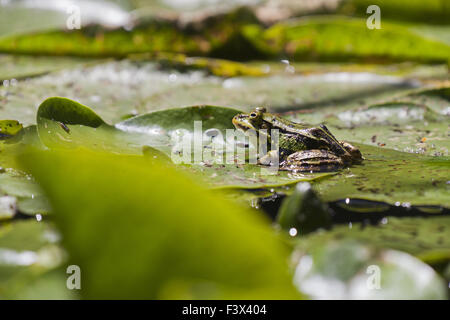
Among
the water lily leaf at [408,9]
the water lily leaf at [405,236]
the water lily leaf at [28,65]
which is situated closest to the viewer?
the water lily leaf at [405,236]

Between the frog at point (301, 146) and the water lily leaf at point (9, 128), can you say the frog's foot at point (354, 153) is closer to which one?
the frog at point (301, 146)

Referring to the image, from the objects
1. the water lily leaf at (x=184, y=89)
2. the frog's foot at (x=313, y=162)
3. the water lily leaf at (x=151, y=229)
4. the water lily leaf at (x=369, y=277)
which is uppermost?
the water lily leaf at (x=184, y=89)

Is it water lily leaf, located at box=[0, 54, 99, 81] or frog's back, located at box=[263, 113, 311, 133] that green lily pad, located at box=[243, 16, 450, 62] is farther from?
frog's back, located at box=[263, 113, 311, 133]

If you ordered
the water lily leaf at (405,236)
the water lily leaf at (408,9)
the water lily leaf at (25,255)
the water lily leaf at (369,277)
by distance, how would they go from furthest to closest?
the water lily leaf at (408,9) < the water lily leaf at (405,236) < the water lily leaf at (25,255) < the water lily leaf at (369,277)

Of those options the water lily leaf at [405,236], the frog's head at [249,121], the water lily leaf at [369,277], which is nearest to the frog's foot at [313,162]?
the frog's head at [249,121]

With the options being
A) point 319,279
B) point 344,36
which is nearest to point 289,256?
point 319,279

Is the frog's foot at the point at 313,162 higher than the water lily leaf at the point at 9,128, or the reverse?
the water lily leaf at the point at 9,128

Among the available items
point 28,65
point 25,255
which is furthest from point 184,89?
point 25,255
